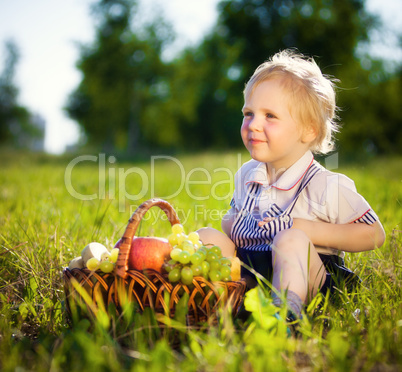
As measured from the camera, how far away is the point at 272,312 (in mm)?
1338

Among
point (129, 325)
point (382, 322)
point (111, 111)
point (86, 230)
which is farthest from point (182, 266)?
point (111, 111)

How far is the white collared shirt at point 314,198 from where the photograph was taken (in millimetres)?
1928

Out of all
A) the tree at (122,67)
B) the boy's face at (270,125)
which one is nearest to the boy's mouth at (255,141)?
the boy's face at (270,125)

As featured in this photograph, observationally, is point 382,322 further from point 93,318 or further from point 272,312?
point 93,318

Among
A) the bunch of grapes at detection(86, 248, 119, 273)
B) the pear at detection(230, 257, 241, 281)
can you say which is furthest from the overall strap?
the bunch of grapes at detection(86, 248, 119, 273)

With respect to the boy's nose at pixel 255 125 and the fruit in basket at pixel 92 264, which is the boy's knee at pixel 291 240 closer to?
the boy's nose at pixel 255 125

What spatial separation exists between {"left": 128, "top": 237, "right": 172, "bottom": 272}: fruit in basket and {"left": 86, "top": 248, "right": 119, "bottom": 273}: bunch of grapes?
8cm

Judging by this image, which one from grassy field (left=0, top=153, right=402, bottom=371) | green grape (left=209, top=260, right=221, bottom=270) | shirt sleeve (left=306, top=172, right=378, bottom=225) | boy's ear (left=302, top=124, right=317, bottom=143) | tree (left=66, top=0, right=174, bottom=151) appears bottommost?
grassy field (left=0, top=153, right=402, bottom=371)

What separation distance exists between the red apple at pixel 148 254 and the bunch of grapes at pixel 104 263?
0.28 ft

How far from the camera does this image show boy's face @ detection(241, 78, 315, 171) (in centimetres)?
204

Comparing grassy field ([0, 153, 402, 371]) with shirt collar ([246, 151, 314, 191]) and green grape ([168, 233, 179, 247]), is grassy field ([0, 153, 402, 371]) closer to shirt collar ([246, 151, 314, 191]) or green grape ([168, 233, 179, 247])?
green grape ([168, 233, 179, 247])

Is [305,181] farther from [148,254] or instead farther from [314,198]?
[148,254]

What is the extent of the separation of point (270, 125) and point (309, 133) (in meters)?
0.26

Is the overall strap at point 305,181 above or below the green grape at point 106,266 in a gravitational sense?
above
